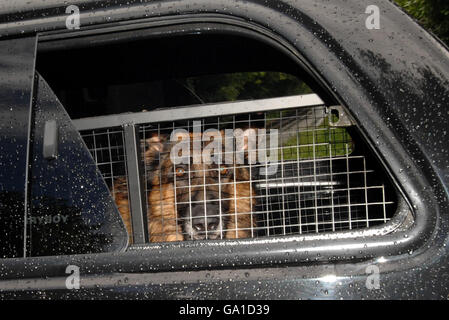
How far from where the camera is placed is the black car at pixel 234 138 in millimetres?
1617

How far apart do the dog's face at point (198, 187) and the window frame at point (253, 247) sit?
2.40ft

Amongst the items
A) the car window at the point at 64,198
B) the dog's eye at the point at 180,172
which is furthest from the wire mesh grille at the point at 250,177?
the car window at the point at 64,198

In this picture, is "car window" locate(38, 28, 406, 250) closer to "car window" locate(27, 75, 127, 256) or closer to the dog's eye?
the dog's eye

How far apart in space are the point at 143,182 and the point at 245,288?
665mm

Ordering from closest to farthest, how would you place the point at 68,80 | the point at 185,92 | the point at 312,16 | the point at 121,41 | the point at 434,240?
the point at 434,240 < the point at 312,16 < the point at 121,41 < the point at 68,80 < the point at 185,92

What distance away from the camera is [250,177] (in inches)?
102

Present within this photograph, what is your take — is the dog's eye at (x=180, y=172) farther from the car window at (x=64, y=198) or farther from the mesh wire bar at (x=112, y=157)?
the car window at (x=64, y=198)

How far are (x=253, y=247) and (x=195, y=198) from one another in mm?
933

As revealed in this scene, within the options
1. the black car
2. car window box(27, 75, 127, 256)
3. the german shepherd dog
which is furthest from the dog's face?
car window box(27, 75, 127, 256)

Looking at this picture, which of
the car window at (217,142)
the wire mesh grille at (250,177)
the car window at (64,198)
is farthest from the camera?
the wire mesh grille at (250,177)

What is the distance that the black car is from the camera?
1617mm

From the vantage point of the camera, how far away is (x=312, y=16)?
1704mm
